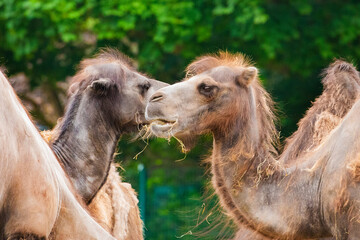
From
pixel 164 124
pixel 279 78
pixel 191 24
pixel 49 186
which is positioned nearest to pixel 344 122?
pixel 164 124

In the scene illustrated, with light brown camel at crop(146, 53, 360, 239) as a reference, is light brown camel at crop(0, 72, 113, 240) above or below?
above

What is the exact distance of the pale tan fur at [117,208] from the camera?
250 inches

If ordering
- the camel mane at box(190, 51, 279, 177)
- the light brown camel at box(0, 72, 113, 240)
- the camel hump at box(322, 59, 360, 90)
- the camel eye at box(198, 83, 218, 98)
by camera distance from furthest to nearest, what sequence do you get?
the camel hump at box(322, 59, 360, 90) → the camel eye at box(198, 83, 218, 98) → the camel mane at box(190, 51, 279, 177) → the light brown camel at box(0, 72, 113, 240)

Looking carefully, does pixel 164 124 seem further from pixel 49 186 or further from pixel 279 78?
pixel 279 78

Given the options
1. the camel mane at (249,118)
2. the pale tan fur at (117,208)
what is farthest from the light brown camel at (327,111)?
the pale tan fur at (117,208)

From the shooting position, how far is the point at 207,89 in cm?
520

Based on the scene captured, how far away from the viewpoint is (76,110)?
6.23m

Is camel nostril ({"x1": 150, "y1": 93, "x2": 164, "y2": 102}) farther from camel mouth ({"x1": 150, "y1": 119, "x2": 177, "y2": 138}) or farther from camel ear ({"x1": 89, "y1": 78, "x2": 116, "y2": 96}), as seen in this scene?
camel ear ({"x1": 89, "y1": 78, "x2": 116, "y2": 96})

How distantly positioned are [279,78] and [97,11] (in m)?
3.56

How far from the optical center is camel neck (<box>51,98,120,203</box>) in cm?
609

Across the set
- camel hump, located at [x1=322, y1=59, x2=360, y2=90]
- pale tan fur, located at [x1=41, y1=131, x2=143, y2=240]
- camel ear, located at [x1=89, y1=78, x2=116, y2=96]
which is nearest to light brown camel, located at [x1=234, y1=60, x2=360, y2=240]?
camel hump, located at [x1=322, y1=59, x2=360, y2=90]

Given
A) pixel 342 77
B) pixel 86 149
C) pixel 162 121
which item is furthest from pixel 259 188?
pixel 86 149

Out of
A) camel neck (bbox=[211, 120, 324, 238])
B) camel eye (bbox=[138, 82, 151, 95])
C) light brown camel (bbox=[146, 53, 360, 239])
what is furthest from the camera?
camel eye (bbox=[138, 82, 151, 95])

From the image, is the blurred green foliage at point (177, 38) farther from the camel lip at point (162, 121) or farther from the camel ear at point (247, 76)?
the camel lip at point (162, 121)
